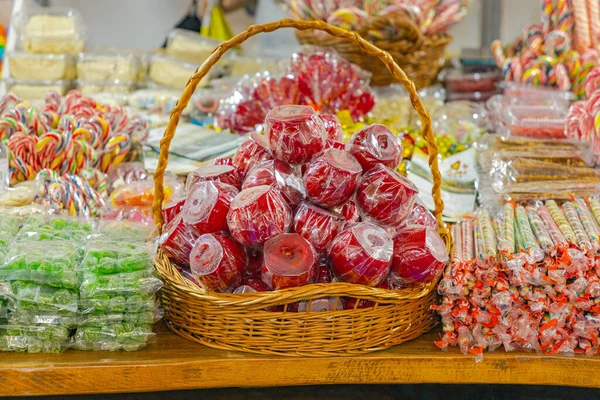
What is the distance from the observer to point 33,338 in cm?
144

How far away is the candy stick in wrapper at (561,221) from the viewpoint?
60.2 inches

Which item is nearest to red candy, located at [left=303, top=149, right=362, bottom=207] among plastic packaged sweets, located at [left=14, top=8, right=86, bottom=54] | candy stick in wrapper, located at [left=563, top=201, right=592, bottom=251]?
candy stick in wrapper, located at [left=563, top=201, right=592, bottom=251]

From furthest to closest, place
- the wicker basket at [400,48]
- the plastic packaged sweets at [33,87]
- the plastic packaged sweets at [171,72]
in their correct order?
1. the plastic packaged sweets at [171,72]
2. the plastic packaged sweets at [33,87]
3. the wicker basket at [400,48]

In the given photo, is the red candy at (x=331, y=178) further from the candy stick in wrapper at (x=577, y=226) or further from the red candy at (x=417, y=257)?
the candy stick in wrapper at (x=577, y=226)

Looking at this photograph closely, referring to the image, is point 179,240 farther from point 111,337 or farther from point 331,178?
point 331,178

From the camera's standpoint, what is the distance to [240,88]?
2.69 metres

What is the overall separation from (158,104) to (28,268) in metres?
1.75

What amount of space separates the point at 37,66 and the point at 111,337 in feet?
7.05

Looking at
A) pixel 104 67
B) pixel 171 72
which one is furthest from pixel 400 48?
pixel 104 67

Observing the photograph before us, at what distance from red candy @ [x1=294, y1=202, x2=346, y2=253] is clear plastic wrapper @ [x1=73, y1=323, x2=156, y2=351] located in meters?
Answer: 0.38

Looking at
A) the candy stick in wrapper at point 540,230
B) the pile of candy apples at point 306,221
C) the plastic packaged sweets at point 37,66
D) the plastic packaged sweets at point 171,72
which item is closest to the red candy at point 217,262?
the pile of candy apples at point 306,221

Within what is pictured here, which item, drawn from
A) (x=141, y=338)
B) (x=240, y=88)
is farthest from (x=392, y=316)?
(x=240, y=88)

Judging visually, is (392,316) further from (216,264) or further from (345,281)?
(216,264)

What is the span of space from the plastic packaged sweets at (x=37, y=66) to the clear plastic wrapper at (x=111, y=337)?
2111 mm
